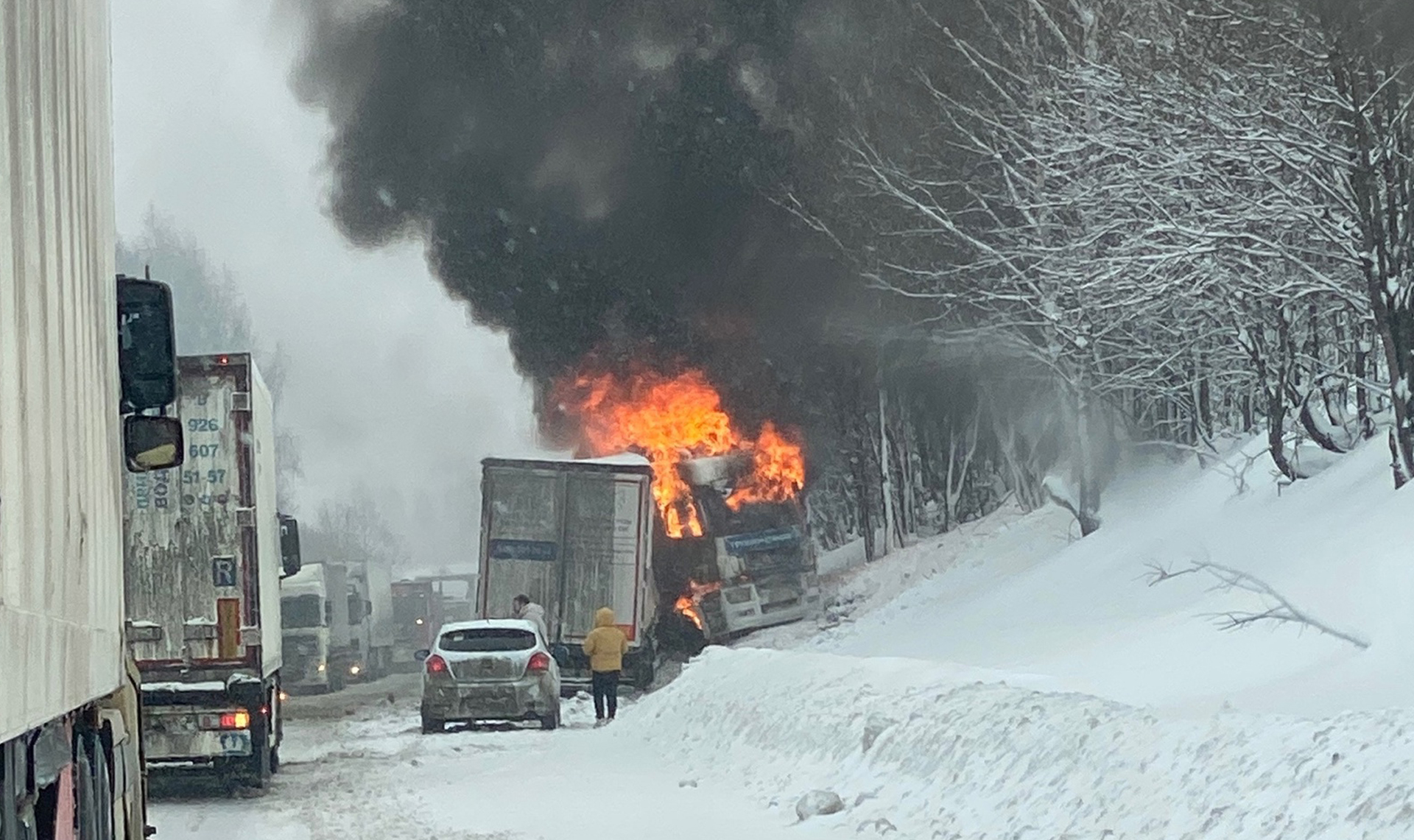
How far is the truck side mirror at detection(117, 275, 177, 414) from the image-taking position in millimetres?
7395

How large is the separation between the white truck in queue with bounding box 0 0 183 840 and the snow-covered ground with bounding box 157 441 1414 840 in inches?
179

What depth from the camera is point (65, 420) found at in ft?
16.1

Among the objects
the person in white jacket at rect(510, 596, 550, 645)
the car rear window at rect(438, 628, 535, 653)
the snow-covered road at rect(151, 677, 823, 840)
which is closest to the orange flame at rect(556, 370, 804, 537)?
the person in white jacket at rect(510, 596, 550, 645)

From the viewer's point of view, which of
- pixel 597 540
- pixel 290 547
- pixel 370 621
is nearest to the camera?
pixel 290 547

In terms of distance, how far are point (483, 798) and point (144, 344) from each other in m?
8.41

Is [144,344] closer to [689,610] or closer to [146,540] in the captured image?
[146,540]

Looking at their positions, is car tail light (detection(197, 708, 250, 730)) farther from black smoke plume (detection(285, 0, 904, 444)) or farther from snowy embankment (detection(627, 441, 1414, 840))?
black smoke plume (detection(285, 0, 904, 444))

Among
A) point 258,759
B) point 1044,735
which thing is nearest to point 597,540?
point 258,759

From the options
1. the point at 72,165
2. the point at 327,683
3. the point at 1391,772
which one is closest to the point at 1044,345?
the point at 327,683

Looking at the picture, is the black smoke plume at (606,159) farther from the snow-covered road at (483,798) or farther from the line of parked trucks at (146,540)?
the snow-covered road at (483,798)

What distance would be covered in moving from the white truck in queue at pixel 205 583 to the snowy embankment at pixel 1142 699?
11.9ft

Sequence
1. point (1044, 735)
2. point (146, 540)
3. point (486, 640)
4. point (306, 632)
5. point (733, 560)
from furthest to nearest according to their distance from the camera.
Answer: point (306, 632)
point (733, 560)
point (486, 640)
point (146, 540)
point (1044, 735)

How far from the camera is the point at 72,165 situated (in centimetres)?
543

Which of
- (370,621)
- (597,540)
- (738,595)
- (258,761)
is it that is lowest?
(370,621)
